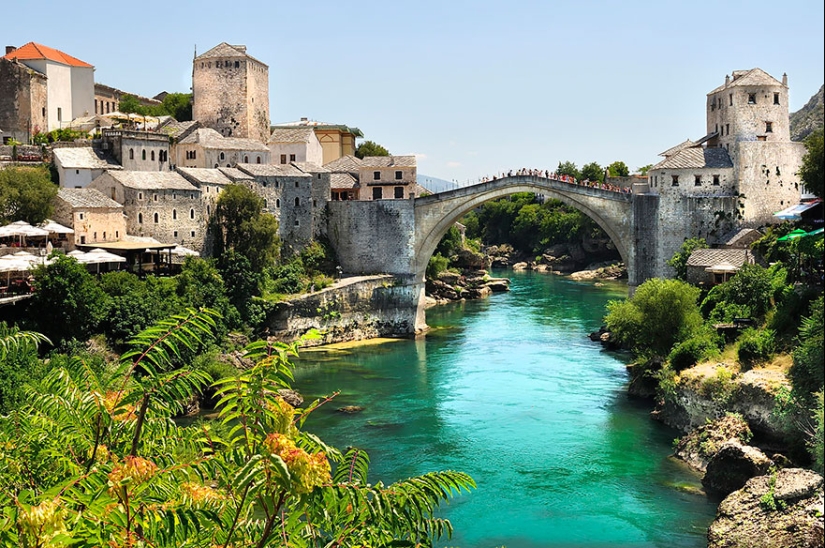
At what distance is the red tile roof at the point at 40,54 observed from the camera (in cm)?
5001

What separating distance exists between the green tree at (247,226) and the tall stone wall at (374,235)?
6.36 metres

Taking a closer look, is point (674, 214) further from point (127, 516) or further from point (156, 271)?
point (127, 516)

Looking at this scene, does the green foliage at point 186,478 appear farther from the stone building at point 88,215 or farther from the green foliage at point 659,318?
the stone building at point 88,215

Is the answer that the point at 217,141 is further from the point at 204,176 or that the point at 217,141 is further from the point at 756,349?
the point at 756,349

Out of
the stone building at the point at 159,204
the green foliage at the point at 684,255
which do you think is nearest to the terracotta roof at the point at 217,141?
the stone building at the point at 159,204

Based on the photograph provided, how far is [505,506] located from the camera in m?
21.1

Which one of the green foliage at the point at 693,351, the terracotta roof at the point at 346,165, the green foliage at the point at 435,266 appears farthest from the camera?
the green foliage at the point at 435,266

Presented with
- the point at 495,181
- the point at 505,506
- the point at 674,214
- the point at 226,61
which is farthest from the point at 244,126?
the point at 505,506

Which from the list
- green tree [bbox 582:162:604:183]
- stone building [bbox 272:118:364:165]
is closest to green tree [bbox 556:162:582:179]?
green tree [bbox 582:162:604:183]

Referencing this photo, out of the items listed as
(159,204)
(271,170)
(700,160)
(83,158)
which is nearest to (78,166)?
(83,158)

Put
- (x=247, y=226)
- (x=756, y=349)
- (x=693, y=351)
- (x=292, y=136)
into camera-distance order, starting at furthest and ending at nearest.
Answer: (x=292, y=136)
(x=247, y=226)
(x=693, y=351)
(x=756, y=349)

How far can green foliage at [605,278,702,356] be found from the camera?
101 feet

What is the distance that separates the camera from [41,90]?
49.7 m

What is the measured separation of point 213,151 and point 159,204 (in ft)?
27.1
